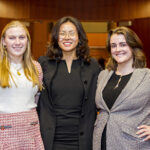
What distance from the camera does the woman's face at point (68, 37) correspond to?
2.42 meters

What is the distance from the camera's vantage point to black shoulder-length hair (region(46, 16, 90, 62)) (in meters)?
2.48

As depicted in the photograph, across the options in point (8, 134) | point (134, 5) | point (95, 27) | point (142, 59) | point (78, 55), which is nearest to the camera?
point (8, 134)

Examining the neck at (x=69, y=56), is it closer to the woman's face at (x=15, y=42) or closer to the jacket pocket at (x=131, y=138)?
the woman's face at (x=15, y=42)

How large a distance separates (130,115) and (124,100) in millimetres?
121

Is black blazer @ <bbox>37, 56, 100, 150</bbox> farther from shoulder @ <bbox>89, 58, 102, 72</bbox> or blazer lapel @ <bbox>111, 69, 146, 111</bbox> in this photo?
blazer lapel @ <bbox>111, 69, 146, 111</bbox>

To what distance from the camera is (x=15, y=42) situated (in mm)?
2016

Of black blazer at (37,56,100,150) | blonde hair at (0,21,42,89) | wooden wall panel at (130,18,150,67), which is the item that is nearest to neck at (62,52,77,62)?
black blazer at (37,56,100,150)

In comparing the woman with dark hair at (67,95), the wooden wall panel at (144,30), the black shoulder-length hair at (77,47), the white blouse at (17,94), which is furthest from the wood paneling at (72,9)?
the white blouse at (17,94)

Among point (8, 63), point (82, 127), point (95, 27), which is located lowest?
point (82, 127)

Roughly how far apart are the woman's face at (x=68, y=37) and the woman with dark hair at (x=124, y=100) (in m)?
0.33

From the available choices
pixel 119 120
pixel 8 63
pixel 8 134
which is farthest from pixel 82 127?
pixel 8 63

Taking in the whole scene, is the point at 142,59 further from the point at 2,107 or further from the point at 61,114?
the point at 2,107

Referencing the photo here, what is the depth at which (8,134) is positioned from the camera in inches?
72.5

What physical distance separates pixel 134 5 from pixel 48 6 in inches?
76.7
